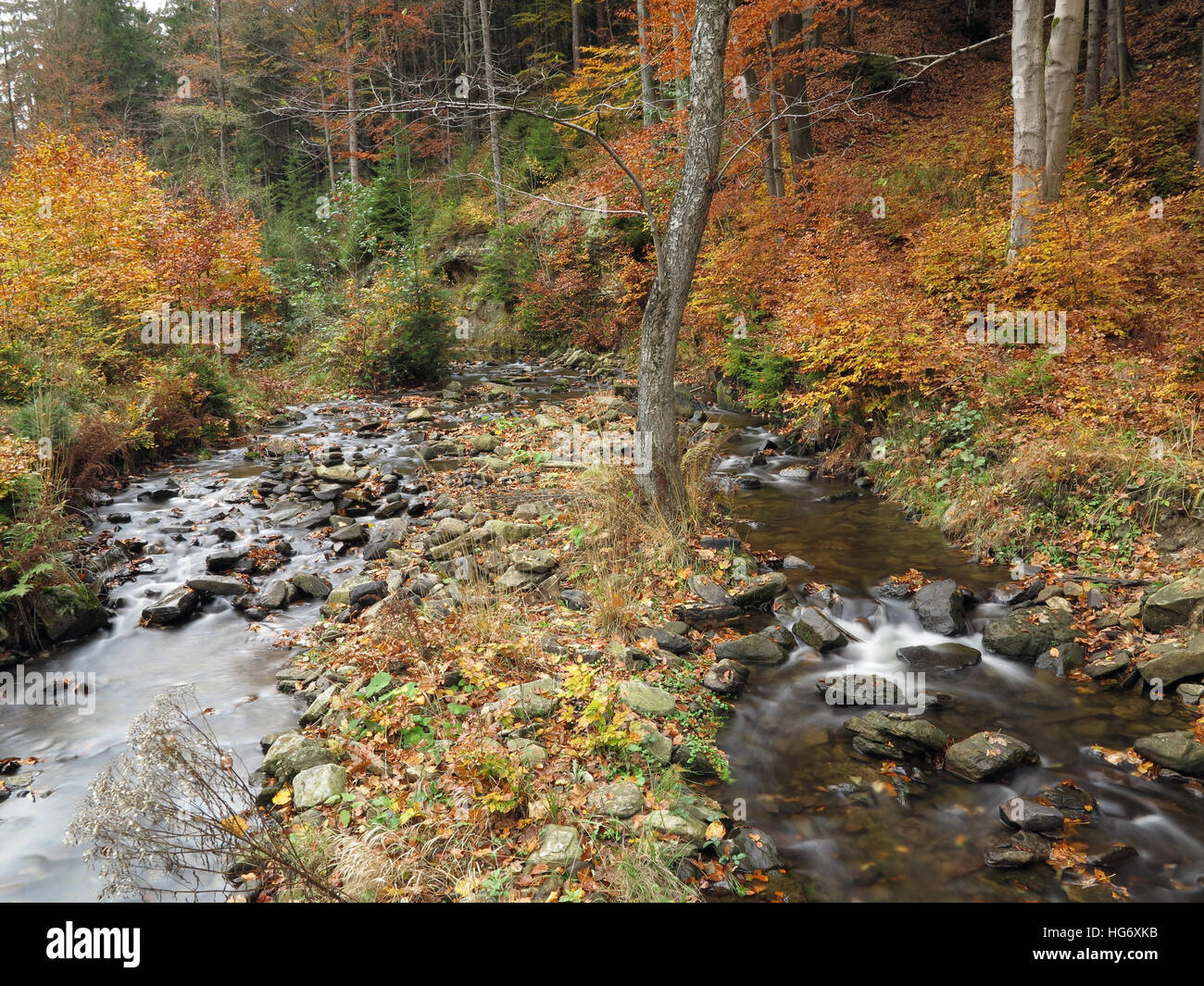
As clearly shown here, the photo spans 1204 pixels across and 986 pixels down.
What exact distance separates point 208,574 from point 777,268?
11.0 metres

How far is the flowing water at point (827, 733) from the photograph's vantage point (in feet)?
12.9

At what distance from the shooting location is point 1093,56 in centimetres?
1538

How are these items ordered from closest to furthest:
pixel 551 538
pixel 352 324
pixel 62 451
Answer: pixel 551 538 → pixel 62 451 → pixel 352 324

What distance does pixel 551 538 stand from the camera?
7801 millimetres

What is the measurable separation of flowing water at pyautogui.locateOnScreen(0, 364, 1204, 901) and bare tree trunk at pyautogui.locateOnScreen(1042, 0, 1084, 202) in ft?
19.2

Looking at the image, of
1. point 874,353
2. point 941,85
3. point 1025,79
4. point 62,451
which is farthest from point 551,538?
point 941,85

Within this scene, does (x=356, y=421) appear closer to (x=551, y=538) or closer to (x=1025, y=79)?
(x=551, y=538)

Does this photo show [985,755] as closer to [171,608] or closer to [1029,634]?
[1029,634]

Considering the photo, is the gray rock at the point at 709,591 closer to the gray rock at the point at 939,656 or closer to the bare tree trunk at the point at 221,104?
the gray rock at the point at 939,656

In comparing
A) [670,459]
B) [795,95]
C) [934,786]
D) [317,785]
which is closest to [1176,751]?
[934,786]

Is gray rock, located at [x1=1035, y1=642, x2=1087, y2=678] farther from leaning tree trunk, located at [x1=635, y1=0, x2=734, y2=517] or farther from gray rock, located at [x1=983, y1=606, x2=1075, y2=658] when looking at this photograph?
leaning tree trunk, located at [x1=635, y1=0, x2=734, y2=517]

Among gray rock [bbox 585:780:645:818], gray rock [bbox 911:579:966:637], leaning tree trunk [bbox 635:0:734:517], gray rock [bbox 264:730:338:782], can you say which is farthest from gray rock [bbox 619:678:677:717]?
gray rock [bbox 911:579:966:637]

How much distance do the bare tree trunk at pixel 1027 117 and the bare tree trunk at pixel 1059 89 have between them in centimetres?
13

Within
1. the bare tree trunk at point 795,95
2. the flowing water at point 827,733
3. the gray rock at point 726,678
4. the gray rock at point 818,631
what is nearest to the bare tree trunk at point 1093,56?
the bare tree trunk at point 795,95
